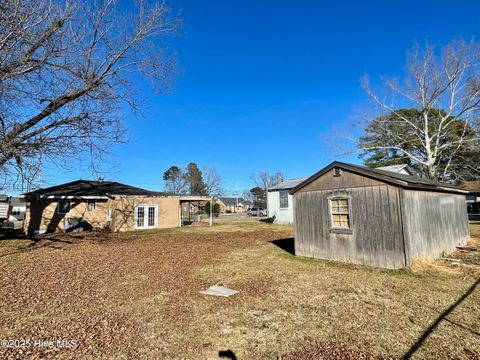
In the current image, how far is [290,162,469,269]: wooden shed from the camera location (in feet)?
25.5

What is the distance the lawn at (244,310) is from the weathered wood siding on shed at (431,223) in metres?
0.70

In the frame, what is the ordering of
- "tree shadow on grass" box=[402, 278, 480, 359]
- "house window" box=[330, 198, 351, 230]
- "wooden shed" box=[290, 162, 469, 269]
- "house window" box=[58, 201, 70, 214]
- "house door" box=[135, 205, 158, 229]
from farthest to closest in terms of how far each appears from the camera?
1. "house door" box=[135, 205, 158, 229]
2. "house window" box=[58, 201, 70, 214]
3. "house window" box=[330, 198, 351, 230]
4. "wooden shed" box=[290, 162, 469, 269]
5. "tree shadow on grass" box=[402, 278, 480, 359]

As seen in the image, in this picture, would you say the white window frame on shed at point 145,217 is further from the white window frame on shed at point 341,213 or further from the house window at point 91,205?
the white window frame on shed at point 341,213

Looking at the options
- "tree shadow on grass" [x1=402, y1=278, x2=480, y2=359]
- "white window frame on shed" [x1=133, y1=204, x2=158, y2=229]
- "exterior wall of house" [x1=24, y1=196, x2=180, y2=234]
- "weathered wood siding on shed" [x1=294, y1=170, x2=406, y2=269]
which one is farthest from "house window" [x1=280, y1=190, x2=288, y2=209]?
"tree shadow on grass" [x1=402, y1=278, x2=480, y2=359]

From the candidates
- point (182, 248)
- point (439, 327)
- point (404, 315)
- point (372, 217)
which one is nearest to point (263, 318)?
point (404, 315)

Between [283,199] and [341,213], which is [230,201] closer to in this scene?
[283,199]

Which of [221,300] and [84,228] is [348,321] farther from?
[84,228]

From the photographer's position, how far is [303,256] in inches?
393

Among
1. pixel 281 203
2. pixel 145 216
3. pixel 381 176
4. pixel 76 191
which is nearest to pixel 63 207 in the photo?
pixel 76 191

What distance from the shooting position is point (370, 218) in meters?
8.25

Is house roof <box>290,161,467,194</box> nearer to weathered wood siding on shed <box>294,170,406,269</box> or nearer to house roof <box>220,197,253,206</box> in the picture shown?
weathered wood siding on shed <box>294,170,406,269</box>

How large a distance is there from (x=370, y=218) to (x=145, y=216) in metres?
18.1

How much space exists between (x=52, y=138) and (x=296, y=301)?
9.61 metres

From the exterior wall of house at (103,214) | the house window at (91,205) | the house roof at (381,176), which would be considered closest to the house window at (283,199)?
the exterior wall of house at (103,214)
